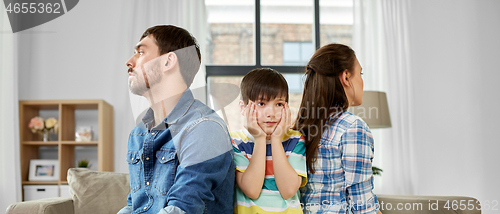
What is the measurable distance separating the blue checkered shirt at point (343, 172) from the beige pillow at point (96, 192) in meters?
1.41

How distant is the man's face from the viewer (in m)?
1.18

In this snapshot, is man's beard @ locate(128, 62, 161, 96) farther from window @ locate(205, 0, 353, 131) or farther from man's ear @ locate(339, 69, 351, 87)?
window @ locate(205, 0, 353, 131)

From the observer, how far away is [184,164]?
3.27ft

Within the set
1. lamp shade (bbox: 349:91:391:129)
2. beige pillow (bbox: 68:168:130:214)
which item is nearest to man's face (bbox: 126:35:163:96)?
beige pillow (bbox: 68:168:130:214)

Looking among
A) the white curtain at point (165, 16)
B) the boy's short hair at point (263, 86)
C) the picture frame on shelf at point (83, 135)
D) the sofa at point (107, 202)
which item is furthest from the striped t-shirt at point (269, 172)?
the white curtain at point (165, 16)

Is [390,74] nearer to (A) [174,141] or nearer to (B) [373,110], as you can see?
(B) [373,110]

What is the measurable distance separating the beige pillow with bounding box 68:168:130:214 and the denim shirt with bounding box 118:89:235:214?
3.90 feet

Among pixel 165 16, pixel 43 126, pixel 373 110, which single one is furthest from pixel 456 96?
pixel 43 126

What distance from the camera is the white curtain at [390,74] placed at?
391 centimetres

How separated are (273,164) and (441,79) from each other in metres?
3.54

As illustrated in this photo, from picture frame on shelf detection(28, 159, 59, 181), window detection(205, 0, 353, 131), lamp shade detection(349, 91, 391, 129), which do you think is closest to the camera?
lamp shade detection(349, 91, 391, 129)

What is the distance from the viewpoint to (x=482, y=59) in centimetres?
413

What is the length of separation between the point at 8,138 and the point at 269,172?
2.98 m

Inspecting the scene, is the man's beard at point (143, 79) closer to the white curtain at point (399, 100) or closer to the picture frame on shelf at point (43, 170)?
the picture frame on shelf at point (43, 170)
